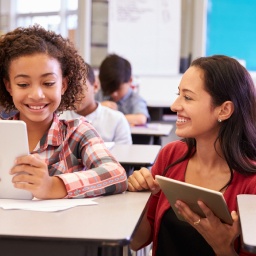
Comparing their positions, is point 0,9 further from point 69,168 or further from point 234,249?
point 234,249

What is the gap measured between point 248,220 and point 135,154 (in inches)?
54.3

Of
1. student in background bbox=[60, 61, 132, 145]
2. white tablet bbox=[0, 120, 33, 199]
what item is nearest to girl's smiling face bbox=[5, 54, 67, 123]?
white tablet bbox=[0, 120, 33, 199]

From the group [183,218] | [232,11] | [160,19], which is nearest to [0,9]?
[160,19]

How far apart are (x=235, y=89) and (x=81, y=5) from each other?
174 inches

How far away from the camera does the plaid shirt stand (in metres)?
1.52

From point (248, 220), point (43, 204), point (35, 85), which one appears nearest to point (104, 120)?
point (35, 85)

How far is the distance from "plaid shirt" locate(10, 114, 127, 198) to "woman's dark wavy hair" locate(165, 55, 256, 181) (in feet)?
1.17

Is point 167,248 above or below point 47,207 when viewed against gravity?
below

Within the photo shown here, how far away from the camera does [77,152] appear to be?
1.65 metres

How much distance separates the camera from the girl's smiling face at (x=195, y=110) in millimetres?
1629

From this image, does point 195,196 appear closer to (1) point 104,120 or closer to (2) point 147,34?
(1) point 104,120

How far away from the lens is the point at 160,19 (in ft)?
18.3

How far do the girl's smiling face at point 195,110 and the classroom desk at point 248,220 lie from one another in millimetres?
290

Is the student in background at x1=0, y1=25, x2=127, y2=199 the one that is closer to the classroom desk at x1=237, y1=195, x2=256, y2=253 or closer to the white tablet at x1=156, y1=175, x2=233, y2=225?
the white tablet at x1=156, y1=175, x2=233, y2=225
